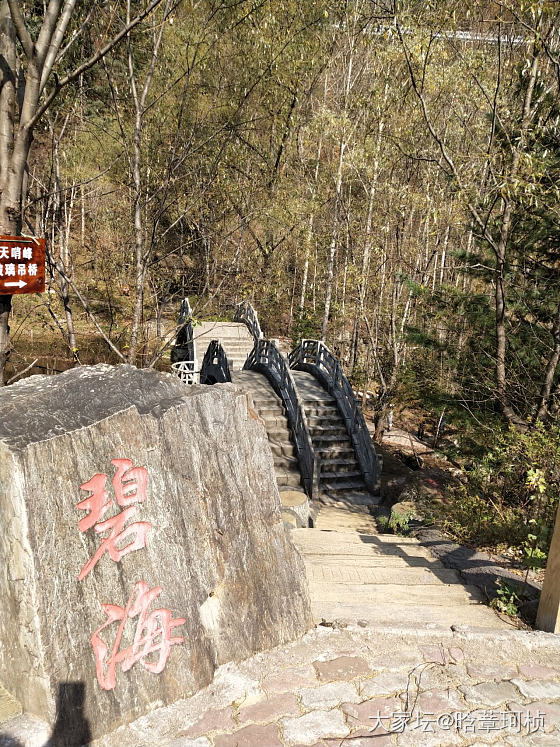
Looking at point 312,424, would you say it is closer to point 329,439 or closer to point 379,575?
point 329,439

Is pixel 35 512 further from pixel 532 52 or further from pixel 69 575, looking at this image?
pixel 532 52

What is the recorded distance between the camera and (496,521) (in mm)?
5645

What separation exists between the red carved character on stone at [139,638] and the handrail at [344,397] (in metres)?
8.41

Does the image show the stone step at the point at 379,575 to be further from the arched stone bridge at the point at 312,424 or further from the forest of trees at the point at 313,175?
the arched stone bridge at the point at 312,424

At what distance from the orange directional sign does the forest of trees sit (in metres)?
0.15

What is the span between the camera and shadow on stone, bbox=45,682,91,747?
2084 mm

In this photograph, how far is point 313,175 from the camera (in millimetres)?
21859

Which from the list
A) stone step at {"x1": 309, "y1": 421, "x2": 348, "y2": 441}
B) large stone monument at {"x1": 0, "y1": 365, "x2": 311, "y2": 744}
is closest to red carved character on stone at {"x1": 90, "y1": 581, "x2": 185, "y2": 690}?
large stone monument at {"x1": 0, "y1": 365, "x2": 311, "y2": 744}

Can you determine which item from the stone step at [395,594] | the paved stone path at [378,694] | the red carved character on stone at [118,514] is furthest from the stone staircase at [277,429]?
the red carved character on stone at [118,514]

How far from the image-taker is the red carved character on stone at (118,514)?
7.36ft

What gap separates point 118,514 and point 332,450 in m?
8.84

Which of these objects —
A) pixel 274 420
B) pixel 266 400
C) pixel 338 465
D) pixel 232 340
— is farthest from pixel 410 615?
pixel 232 340

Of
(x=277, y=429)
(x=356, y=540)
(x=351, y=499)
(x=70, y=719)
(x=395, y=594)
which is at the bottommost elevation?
(x=351, y=499)

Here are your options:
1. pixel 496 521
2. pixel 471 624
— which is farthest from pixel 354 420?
pixel 471 624
